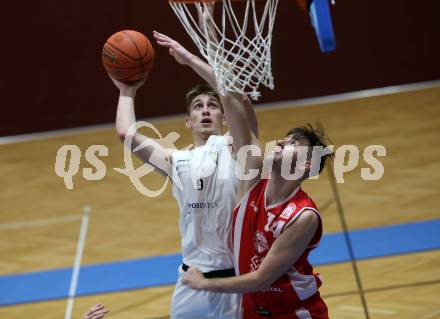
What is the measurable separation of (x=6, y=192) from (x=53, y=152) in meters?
1.43

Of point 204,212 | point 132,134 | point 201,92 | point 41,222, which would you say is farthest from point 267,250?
point 41,222

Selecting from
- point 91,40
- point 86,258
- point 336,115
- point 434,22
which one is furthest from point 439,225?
point 91,40

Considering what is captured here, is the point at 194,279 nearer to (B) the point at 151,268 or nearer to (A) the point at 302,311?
(A) the point at 302,311

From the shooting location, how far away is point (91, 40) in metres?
12.1

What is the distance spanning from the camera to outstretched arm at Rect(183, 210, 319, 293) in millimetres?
4043

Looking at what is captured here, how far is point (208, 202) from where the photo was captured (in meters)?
4.71

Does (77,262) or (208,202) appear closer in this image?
(208,202)

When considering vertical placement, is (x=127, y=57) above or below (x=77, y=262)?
below

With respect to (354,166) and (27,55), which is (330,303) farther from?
(27,55)

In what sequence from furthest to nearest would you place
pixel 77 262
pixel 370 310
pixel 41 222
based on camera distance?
pixel 41 222 → pixel 77 262 → pixel 370 310

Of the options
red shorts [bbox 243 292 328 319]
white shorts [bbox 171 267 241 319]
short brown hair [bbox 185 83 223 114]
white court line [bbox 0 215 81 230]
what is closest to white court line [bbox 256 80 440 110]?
white court line [bbox 0 215 81 230]

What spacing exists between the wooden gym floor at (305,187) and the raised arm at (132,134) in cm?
228

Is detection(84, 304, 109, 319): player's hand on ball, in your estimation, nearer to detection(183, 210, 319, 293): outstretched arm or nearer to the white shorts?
the white shorts

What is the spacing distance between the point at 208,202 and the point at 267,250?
594 millimetres
